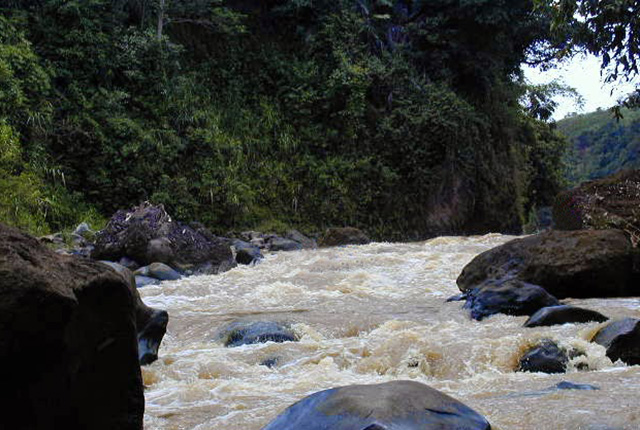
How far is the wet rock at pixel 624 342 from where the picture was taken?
4020 mm

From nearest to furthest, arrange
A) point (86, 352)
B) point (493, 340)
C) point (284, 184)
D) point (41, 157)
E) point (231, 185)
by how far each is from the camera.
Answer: point (86, 352) → point (493, 340) → point (41, 157) → point (231, 185) → point (284, 184)

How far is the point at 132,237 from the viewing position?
35.8 ft

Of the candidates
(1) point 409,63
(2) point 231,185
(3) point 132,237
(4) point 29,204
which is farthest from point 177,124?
(1) point 409,63

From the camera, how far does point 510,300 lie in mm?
5734

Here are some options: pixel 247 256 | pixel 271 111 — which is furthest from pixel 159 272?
pixel 271 111

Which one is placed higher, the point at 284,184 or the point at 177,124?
the point at 177,124

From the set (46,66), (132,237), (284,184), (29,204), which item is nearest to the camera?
(132,237)

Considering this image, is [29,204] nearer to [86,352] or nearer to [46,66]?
[46,66]

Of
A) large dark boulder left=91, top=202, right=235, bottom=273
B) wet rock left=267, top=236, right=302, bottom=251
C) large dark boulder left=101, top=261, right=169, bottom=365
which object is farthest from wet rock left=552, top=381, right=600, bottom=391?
wet rock left=267, top=236, right=302, bottom=251

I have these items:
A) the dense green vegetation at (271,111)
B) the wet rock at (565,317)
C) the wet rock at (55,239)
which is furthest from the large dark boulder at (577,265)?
the dense green vegetation at (271,111)

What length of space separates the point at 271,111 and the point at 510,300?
48.3 ft

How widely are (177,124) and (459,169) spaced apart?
9.27m

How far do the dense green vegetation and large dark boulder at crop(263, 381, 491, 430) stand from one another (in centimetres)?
1078

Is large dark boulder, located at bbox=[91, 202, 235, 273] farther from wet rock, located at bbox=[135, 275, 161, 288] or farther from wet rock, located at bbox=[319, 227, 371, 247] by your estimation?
wet rock, located at bbox=[319, 227, 371, 247]
